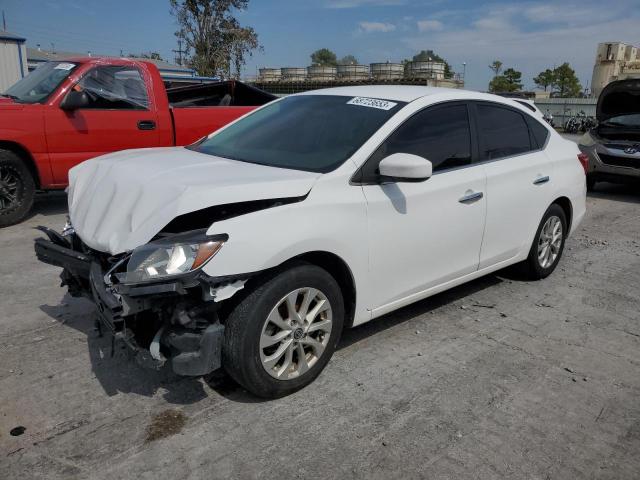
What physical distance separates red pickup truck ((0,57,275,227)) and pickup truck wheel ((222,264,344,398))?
16.0 feet

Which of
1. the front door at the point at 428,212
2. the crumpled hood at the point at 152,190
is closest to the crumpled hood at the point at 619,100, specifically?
the front door at the point at 428,212

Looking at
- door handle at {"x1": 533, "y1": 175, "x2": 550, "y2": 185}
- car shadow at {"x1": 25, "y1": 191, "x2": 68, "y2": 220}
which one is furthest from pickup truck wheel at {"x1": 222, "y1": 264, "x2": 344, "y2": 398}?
car shadow at {"x1": 25, "y1": 191, "x2": 68, "y2": 220}

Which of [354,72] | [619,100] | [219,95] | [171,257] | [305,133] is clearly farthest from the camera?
[354,72]

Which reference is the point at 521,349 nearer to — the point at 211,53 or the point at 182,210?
the point at 182,210

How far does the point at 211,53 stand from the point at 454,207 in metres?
28.7

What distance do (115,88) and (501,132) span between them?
4.99 metres

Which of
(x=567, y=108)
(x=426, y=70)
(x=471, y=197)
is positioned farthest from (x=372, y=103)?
(x=426, y=70)

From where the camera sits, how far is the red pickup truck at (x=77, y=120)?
654cm

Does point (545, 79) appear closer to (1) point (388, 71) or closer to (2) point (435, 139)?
(1) point (388, 71)

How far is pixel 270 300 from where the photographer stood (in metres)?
2.90

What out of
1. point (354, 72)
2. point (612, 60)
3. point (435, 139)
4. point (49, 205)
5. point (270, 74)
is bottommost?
point (49, 205)

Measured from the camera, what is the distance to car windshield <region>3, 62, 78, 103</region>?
6809 mm

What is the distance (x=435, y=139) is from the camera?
154 inches

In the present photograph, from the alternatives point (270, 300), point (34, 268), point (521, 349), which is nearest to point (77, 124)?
point (34, 268)
